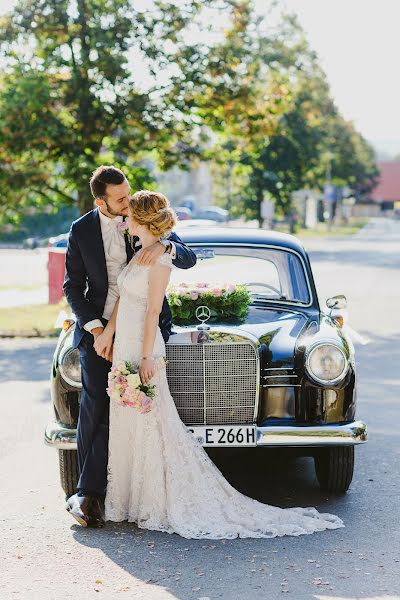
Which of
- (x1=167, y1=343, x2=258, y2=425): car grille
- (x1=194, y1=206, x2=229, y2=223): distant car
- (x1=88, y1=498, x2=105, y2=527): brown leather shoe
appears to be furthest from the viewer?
(x1=194, y1=206, x2=229, y2=223): distant car

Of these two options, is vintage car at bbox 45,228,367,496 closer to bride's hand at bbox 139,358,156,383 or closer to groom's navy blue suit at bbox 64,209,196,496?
groom's navy blue suit at bbox 64,209,196,496

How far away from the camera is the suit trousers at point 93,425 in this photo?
6082 mm

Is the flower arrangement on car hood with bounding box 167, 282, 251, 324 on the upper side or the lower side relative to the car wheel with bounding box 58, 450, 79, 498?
upper

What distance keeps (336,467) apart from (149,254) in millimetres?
1831

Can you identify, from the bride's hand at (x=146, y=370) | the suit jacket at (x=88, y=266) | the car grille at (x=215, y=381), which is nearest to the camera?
the bride's hand at (x=146, y=370)

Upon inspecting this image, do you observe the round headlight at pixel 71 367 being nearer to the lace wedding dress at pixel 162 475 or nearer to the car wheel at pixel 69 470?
the car wheel at pixel 69 470

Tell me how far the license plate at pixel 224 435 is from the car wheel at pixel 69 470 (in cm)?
→ 77

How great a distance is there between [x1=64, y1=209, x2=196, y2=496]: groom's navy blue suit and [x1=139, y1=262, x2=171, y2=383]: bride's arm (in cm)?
18

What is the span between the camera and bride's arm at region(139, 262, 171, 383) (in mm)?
5930

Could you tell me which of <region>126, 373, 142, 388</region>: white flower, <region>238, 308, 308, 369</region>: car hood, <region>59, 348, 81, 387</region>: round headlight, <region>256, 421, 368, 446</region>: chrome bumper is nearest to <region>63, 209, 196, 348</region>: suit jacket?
<region>59, 348, 81, 387</region>: round headlight

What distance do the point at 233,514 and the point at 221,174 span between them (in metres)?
71.6

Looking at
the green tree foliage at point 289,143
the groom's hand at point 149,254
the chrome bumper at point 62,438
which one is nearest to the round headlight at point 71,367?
the chrome bumper at point 62,438

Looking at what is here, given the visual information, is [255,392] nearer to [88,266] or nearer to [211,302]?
[211,302]

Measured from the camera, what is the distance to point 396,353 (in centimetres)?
1393
